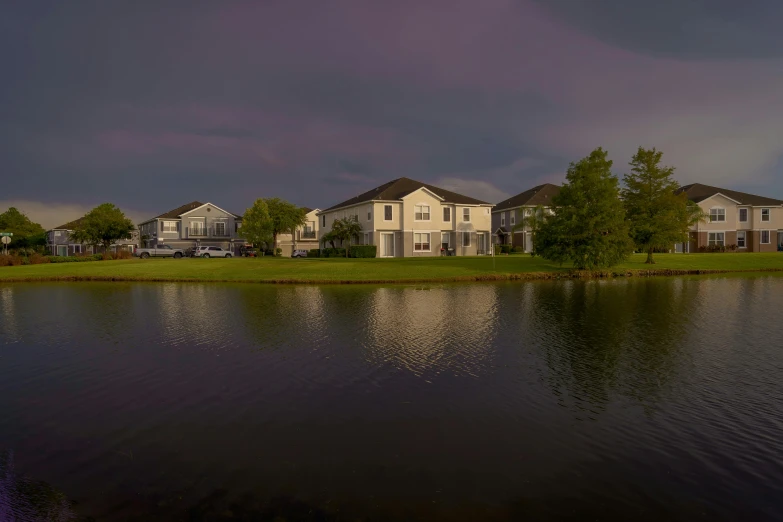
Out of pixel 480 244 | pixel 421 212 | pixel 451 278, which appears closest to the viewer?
pixel 451 278

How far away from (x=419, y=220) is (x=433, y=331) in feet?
155

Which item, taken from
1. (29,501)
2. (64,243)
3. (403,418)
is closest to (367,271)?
(403,418)

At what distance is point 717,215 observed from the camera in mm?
76625

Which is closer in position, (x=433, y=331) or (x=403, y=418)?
(x=403, y=418)

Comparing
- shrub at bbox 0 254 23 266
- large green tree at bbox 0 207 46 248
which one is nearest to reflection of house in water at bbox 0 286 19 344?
shrub at bbox 0 254 23 266

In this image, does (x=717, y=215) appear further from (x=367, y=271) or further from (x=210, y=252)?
(x=210, y=252)

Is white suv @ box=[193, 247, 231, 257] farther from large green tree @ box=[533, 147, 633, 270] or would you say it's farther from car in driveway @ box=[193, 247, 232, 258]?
large green tree @ box=[533, 147, 633, 270]

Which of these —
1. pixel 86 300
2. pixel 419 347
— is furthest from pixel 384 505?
pixel 86 300

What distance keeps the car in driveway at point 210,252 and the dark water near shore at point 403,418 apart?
5779cm

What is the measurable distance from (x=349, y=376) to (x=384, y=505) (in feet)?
19.5

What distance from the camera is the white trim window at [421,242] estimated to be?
6531 cm

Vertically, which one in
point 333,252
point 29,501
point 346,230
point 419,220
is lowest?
point 29,501

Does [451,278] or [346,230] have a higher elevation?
[346,230]

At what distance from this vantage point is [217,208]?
308ft
